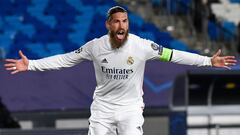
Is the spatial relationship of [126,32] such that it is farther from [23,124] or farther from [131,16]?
[131,16]

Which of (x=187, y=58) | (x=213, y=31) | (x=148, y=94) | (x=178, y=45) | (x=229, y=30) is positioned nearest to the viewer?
(x=187, y=58)

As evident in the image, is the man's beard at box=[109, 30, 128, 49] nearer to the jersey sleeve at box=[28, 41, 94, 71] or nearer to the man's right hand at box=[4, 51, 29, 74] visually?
the jersey sleeve at box=[28, 41, 94, 71]

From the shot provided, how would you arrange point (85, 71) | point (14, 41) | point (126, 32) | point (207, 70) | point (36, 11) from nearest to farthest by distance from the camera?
point (126, 32) → point (207, 70) → point (85, 71) → point (14, 41) → point (36, 11)

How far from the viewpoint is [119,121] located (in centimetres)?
506

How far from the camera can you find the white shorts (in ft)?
16.5

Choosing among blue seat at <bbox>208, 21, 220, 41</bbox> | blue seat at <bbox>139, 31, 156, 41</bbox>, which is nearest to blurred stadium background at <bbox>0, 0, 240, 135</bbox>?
blue seat at <bbox>139, 31, 156, 41</bbox>

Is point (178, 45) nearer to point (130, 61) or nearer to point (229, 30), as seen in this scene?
point (229, 30)

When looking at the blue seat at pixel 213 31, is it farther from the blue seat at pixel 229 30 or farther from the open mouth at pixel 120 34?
the open mouth at pixel 120 34

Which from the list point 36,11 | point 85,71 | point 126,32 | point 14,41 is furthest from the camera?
point 36,11

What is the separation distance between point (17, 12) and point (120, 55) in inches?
381

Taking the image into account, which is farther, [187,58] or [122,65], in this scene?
[187,58]

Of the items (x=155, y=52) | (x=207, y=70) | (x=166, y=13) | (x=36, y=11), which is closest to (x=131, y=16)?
(x=166, y=13)

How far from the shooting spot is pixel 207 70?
275 inches

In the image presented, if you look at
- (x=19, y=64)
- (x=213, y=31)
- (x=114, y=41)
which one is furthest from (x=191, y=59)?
(x=213, y=31)
